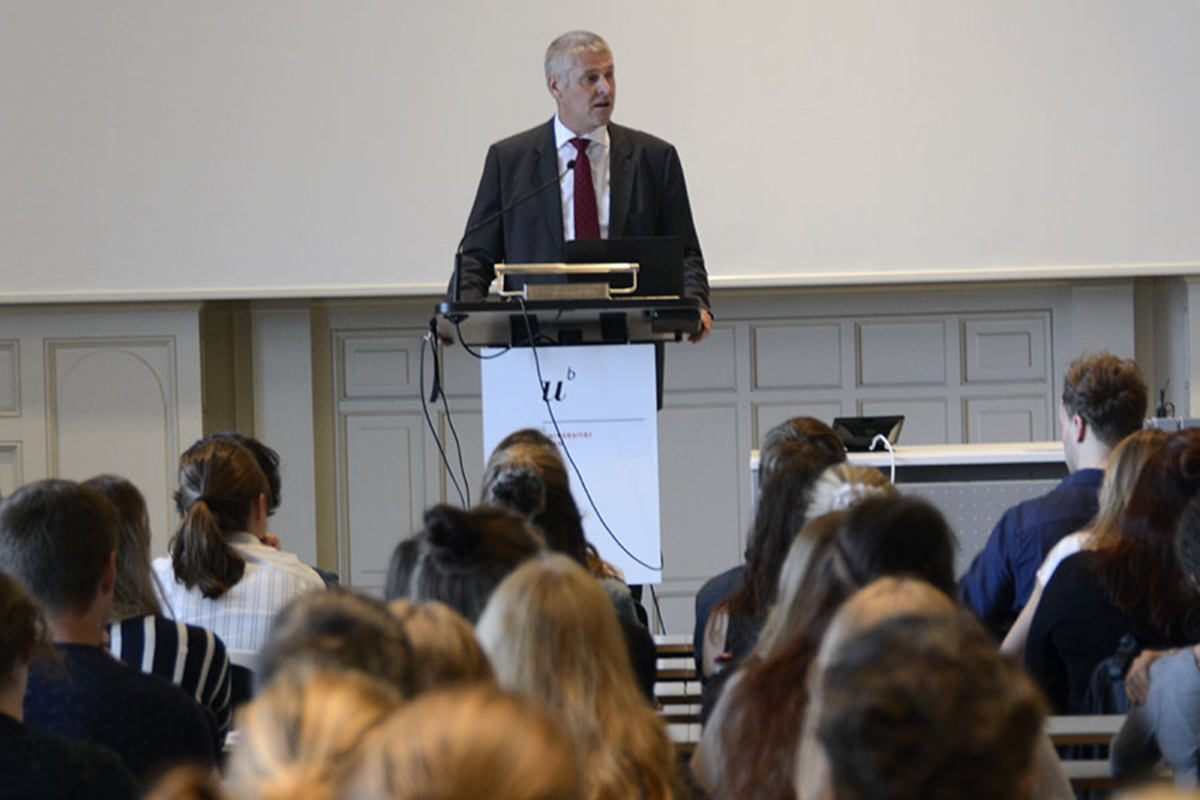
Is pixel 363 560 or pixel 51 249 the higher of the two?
pixel 51 249

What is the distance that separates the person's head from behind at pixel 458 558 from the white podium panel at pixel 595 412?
1.63 meters

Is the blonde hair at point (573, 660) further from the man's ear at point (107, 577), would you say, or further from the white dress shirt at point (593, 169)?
the white dress shirt at point (593, 169)

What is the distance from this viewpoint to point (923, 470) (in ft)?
14.2

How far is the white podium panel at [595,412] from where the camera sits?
3713mm

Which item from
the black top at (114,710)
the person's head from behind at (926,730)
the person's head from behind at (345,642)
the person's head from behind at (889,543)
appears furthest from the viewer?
the black top at (114,710)

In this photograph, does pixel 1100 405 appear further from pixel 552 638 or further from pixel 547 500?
pixel 552 638

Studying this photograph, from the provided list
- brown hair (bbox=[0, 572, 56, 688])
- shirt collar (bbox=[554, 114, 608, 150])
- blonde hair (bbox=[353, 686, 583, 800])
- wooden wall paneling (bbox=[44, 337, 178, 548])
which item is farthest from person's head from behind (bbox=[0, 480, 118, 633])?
wooden wall paneling (bbox=[44, 337, 178, 548])

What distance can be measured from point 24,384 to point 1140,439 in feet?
15.6

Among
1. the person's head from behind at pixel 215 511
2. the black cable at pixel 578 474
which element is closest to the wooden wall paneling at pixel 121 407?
the black cable at pixel 578 474

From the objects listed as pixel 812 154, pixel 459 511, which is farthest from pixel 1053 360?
pixel 459 511

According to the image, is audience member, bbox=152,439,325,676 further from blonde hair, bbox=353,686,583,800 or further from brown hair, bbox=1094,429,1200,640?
blonde hair, bbox=353,686,583,800

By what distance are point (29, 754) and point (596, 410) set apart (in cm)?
226

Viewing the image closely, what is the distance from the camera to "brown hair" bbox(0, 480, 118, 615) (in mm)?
2127

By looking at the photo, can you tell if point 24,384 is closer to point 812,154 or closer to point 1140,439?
point 812,154
